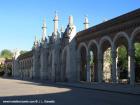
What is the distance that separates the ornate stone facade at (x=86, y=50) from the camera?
124 ft

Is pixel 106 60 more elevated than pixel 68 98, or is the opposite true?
pixel 106 60

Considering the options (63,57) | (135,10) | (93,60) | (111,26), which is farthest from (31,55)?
(135,10)

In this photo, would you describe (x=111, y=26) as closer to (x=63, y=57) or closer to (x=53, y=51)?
(x=63, y=57)

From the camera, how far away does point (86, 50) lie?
162 ft

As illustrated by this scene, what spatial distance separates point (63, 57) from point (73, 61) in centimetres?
495

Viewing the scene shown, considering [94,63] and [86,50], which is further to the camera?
[94,63]

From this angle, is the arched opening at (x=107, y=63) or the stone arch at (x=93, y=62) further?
the arched opening at (x=107, y=63)

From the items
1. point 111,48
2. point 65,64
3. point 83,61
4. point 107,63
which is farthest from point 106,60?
point 111,48

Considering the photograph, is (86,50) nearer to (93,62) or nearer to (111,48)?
(93,62)

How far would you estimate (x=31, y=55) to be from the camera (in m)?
85.8

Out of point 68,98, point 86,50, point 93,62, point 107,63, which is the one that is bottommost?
point 68,98

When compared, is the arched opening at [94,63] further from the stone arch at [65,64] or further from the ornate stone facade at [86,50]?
the stone arch at [65,64]

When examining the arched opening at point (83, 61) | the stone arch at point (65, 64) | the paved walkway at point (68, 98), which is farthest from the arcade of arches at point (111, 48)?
the paved walkway at point (68, 98)

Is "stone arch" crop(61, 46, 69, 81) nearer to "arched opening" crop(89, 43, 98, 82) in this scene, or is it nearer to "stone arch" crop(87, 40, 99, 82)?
"stone arch" crop(87, 40, 99, 82)
